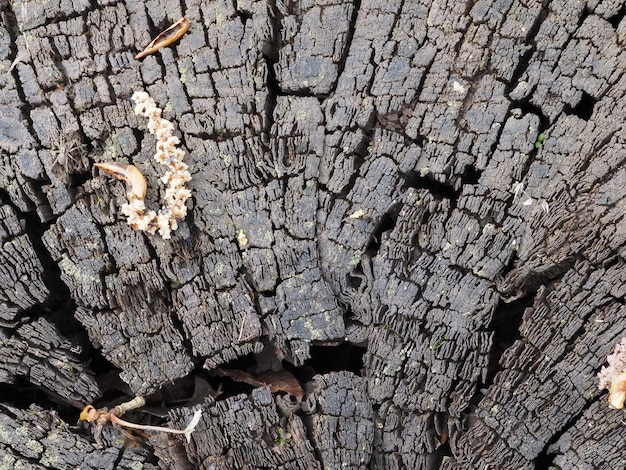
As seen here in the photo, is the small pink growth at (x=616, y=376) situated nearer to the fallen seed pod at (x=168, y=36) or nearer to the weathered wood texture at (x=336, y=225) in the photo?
the weathered wood texture at (x=336, y=225)

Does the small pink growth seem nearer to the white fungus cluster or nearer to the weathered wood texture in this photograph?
the weathered wood texture

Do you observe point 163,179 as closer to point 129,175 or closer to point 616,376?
point 129,175

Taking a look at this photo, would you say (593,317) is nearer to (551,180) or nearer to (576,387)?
(576,387)

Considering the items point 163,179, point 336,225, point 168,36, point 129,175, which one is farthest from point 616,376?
point 168,36

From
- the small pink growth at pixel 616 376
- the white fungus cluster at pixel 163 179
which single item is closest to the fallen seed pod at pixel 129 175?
the white fungus cluster at pixel 163 179

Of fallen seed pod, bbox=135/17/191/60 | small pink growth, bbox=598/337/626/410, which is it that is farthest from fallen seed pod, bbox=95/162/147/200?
small pink growth, bbox=598/337/626/410

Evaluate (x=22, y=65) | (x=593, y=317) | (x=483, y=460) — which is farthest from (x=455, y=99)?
(x=22, y=65)

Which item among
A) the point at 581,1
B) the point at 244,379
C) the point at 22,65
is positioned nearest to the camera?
the point at 581,1

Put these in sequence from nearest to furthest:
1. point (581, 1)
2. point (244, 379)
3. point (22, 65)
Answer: point (581, 1), point (22, 65), point (244, 379)
